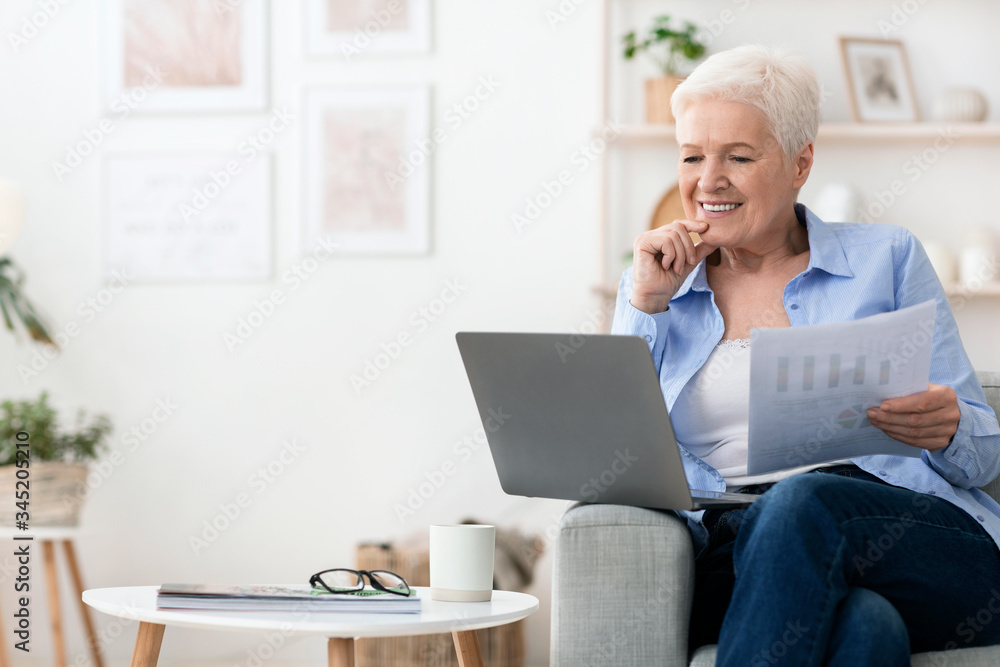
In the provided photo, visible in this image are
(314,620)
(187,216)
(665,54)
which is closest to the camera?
(314,620)

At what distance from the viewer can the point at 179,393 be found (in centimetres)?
288

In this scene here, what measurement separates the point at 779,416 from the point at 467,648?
509 millimetres

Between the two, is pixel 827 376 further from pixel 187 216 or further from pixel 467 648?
pixel 187 216

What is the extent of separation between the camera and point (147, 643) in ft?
3.78

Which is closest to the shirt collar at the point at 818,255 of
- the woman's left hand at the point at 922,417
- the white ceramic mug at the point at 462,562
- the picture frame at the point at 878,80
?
the woman's left hand at the point at 922,417

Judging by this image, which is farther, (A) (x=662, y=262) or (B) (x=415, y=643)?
(B) (x=415, y=643)

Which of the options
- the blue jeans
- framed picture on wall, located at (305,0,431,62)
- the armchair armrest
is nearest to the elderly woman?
the blue jeans

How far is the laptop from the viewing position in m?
1.15

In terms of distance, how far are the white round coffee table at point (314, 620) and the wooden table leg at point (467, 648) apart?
77mm

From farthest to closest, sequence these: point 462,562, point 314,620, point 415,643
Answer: point 415,643 < point 462,562 < point 314,620

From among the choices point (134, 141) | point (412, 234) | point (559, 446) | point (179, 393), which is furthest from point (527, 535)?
point (134, 141)

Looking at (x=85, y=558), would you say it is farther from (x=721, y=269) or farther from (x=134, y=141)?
(x=721, y=269)

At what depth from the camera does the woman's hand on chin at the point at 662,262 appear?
57.6 inches

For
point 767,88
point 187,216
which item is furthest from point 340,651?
point 187,216
